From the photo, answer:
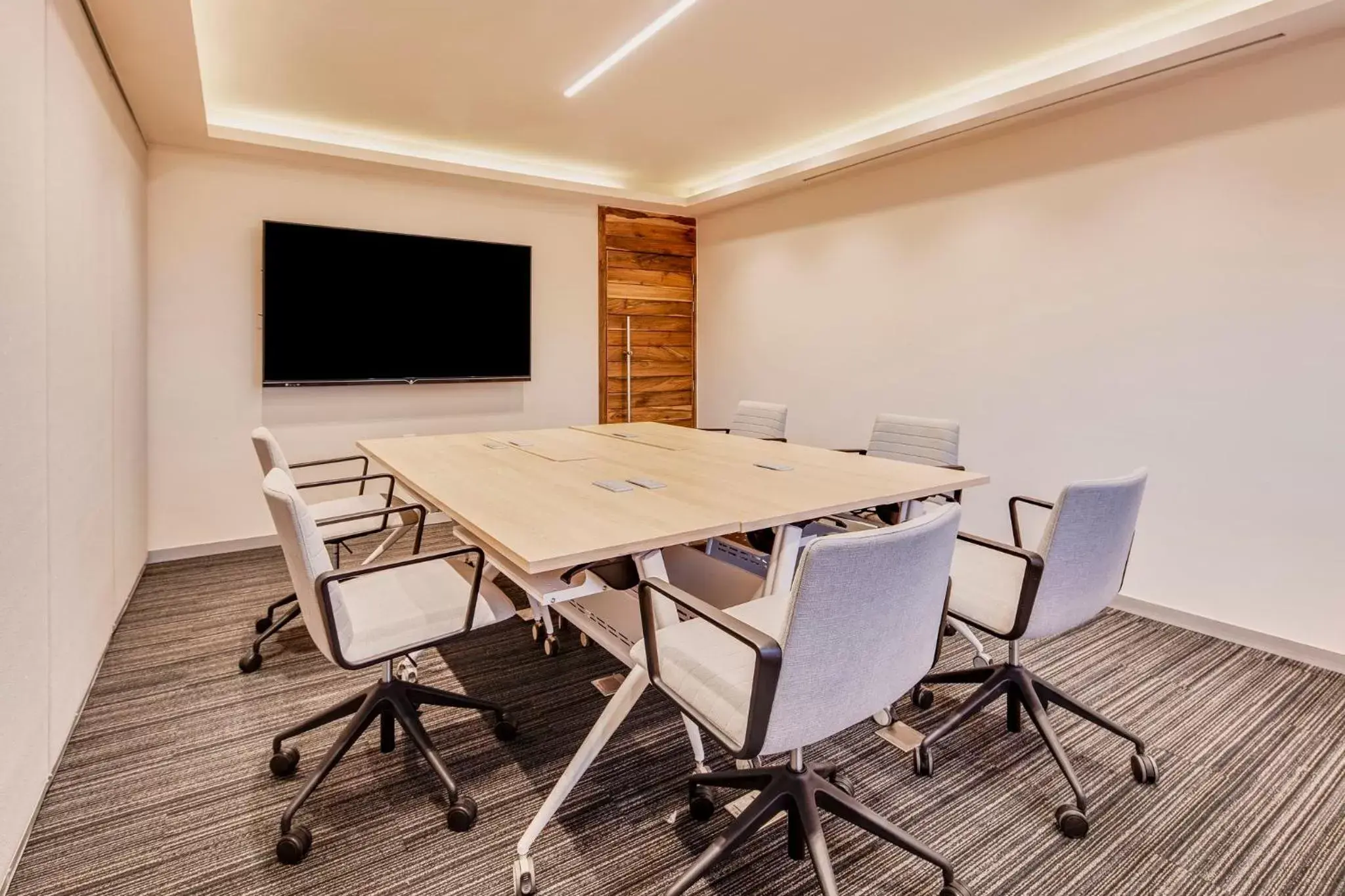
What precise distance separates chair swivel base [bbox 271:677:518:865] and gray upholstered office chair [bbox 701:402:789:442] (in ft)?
7.94

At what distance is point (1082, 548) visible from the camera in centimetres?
193

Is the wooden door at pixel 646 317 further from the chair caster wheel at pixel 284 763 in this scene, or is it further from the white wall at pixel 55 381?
the chair caster wheel at pixel 284 763

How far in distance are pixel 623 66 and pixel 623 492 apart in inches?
96.4

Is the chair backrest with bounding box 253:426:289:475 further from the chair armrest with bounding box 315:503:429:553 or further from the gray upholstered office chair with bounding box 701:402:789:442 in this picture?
the gray upholstered office chair with bounding box 701:402:789:442

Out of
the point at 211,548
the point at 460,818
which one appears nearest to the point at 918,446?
the point at 460,818

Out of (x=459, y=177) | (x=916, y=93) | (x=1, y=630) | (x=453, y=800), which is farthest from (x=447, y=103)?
(x=453, y=800)

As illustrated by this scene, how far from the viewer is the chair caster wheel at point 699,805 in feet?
6.28

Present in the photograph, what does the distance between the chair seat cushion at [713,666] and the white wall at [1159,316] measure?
266cm

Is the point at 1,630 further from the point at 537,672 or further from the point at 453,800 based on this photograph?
the point at 537,672

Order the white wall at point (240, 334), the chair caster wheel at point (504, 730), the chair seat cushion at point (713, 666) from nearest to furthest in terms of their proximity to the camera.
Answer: the chair seat cushion at point (713, 666), the chair caster wheel at point (504, 730), the white wall at point (240, 334)

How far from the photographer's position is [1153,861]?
177 centimetres

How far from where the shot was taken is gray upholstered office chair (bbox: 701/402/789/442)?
4246 mm

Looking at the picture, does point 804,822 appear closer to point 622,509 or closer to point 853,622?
point 853,622

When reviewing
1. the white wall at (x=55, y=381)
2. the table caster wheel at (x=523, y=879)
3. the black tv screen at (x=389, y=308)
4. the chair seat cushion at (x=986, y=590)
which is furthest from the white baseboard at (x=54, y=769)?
the chair seat cushion at (x=986, y=590)
